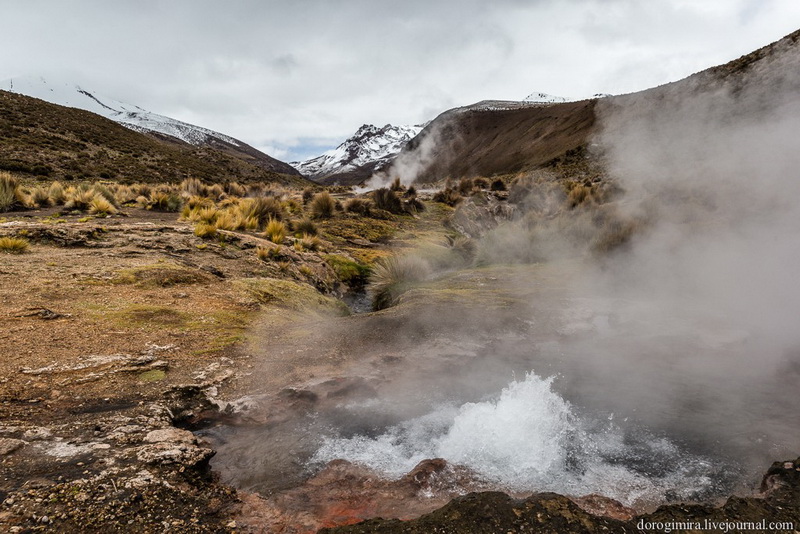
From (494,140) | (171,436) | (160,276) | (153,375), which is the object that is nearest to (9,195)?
(160,276)

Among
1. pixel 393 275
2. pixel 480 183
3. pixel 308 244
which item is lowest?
Answer: pixel 393 275

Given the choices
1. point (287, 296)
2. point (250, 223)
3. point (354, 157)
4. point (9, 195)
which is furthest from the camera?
point (354, 157)

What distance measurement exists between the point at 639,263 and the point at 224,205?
1212cm

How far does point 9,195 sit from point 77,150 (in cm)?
2744

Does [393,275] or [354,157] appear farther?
[354,157]

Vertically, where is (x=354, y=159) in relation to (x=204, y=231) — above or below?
above

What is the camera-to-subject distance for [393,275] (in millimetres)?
8383

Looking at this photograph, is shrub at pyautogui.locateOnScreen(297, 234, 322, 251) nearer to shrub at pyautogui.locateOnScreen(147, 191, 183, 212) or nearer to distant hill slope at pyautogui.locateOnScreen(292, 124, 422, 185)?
shrub at pyautogui.locateOnScreen(147, 191, 183, 212)

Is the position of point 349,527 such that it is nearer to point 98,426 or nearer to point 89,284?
point 98,426

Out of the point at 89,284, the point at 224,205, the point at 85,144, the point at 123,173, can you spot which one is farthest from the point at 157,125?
the point at 89,284

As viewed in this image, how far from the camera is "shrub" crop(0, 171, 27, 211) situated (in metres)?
9.49

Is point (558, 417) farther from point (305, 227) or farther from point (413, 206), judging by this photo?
point (413, 206)

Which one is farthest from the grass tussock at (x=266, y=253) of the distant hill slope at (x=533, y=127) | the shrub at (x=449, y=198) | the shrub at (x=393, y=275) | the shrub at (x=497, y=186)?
the shrub at (x=497, y=186)

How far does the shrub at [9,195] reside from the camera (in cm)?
949
